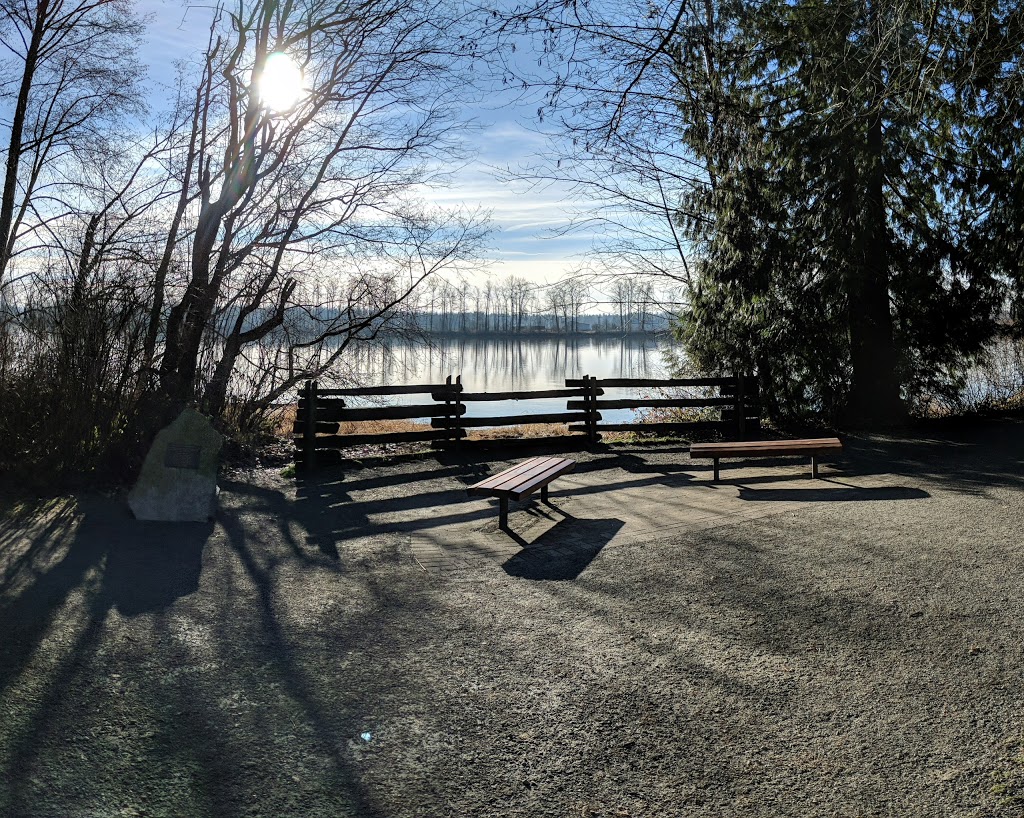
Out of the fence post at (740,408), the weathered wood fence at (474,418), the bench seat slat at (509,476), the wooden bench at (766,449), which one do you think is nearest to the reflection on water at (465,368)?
the weathered wood fence at (474,418)

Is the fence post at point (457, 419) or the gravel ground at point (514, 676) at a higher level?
the fence post at point (457, 419)

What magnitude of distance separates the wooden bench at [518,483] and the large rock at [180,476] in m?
2.60

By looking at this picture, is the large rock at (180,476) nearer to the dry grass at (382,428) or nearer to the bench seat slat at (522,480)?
the bench seat slat at (522,480)

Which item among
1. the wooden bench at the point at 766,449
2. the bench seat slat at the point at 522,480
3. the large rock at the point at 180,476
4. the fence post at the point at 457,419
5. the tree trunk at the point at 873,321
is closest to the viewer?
the bench seat slat at the point at 522,480

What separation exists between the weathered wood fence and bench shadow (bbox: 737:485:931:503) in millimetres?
4310

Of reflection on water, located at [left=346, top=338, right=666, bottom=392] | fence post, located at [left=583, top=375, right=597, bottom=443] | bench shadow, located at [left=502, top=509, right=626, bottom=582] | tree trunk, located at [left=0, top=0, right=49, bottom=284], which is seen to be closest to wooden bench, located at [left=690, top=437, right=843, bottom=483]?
bench shadow, located at [left=502, top=509, right=626, bottom=582]

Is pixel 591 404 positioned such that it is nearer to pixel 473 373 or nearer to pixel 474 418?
pixel 474 418

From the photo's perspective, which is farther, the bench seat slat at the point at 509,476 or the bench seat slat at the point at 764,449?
the bench seat slat at the point at 764,449

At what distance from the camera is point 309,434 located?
34.4ft

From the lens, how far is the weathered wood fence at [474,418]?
10.6 metres

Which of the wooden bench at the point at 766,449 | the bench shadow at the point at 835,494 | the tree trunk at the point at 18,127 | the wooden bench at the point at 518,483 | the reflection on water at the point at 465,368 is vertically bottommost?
the bench shadow at the point at 835,494

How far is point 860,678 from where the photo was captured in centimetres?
388

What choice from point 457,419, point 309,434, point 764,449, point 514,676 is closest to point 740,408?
point 764,449

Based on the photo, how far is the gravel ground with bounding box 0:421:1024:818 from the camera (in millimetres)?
2949
